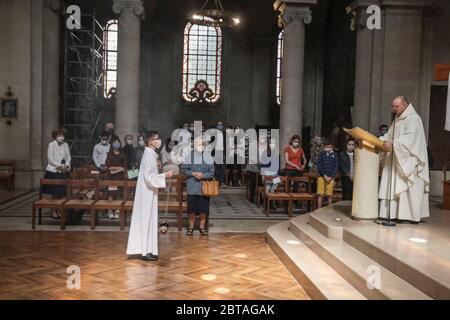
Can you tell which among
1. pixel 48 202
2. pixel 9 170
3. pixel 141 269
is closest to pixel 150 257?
pixel 141 269

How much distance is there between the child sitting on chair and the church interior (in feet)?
0.14

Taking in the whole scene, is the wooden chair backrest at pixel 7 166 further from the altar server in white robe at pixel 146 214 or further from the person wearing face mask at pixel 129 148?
the altar server in white robe at pixel 146 214

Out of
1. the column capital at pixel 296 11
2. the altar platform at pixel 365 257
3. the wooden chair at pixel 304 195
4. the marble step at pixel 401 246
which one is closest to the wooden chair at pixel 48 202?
the altar platform at pixel 365 257

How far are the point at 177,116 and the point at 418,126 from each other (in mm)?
14967

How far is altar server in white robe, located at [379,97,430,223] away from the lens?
733 centimetres

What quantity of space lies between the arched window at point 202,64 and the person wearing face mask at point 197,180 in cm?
1302

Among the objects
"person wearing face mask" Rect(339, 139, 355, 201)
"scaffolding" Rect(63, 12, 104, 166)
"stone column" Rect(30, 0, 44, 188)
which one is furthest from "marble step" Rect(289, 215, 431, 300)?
"scaffolding" Rect(63, 12, 104, 166)

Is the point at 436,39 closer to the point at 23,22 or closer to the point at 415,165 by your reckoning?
the point at 415,165

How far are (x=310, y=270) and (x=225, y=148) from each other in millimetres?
11938

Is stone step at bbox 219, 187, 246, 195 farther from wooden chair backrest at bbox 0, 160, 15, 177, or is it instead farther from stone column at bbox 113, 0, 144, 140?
wooden chair backrest at bbox 0, 160, 15, 177

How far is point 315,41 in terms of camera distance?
2206cm

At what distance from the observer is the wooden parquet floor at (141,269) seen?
5.79 meters

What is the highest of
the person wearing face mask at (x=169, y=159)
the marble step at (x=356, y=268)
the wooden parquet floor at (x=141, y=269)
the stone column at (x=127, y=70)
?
the stone column at (x=127, y=70)

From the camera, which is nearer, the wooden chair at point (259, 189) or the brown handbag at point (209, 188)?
the brown handbag at point (209, 188)
